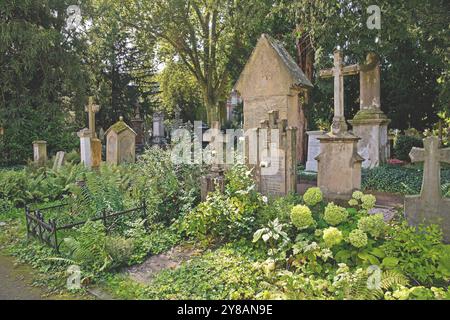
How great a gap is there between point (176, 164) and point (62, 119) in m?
13.6

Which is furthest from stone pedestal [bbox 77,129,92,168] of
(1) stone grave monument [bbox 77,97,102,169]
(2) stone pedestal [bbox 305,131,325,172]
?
(2) stone pedestal [bbox 305,131,325,172]

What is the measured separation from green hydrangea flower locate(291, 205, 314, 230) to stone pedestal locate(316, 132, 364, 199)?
79.1 inches

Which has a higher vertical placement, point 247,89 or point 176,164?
point 247,89

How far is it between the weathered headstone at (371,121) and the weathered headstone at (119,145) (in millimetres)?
8296

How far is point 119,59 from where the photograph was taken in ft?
85.3

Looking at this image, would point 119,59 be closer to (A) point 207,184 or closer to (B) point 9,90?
(B) point 9,90

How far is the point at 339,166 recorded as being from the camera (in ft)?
20.6

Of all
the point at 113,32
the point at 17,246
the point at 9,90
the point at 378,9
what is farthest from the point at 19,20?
the point at 378,9

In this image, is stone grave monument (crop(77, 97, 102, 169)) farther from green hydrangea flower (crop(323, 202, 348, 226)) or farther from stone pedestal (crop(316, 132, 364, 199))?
green hydrangea flower (crop(323, 202, 348, 226))

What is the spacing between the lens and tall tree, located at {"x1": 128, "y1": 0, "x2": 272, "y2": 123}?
19.1 metres

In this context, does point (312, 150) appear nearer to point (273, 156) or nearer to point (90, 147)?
point (273, 156)

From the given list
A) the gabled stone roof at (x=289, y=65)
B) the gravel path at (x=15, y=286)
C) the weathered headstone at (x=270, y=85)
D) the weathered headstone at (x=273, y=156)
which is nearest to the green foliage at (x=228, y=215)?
the weathered headstone at (x=273, y=156)

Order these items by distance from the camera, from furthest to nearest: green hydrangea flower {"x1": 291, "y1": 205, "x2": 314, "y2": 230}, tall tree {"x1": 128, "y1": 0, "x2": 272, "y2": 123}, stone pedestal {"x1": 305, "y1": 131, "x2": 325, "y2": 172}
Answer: tall tree {"x1": 128, "y1": 0, "x2": 272, "y2": 123} < stone pedestal {"x1": 305, "y1": 131, "x2": 325, "y2": 172} < green hydrangea flower {"x1": 291, "y1": 205, "x2": 314, "y2": 230}

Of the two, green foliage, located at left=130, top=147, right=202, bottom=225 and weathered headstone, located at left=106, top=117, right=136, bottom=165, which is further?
weathered headstone, located at left=106, top=117, right=136, bottom=165
